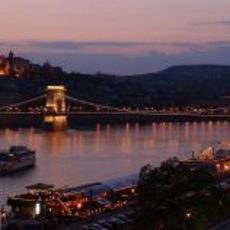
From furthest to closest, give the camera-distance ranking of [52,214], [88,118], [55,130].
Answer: [88,118] → [55,130] → [52,214]

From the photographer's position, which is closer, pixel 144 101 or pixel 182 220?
pixel 182 220

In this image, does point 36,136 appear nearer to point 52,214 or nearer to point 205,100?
point 52,214

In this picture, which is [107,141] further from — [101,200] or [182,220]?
[182,220]

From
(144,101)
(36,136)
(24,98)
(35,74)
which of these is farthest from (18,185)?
(35,74)

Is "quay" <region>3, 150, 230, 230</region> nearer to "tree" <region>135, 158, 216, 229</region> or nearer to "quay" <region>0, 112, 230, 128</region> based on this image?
"tree" <region>135, 158, 216, 229</region>

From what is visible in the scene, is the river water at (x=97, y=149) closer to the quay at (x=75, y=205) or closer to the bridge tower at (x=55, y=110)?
the bridge tower at (x=55, y=110)

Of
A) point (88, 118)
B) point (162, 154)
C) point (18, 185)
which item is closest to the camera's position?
point (18, 185)
